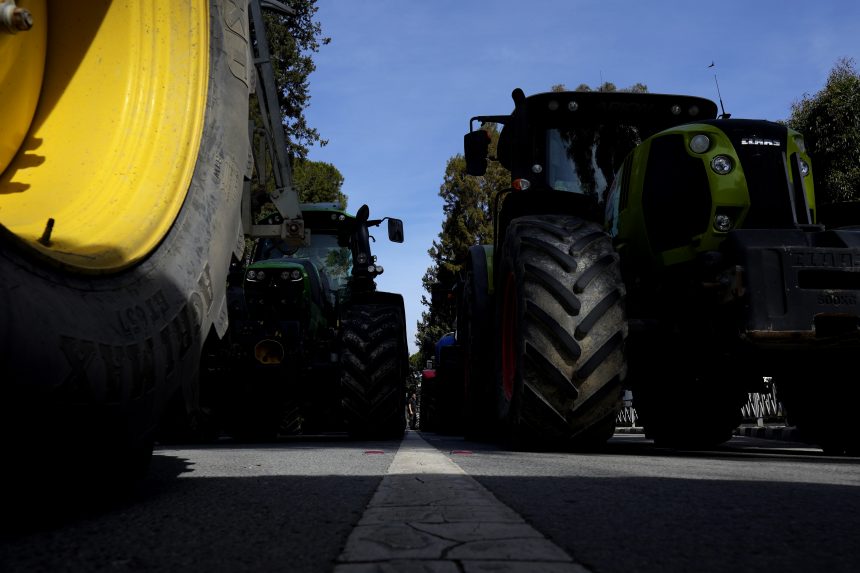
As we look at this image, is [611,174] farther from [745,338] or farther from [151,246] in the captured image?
[151,246]

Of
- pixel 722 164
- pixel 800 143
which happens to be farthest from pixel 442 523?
pixel 800 143

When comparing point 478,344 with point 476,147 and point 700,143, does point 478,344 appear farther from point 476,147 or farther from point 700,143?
point 700,143

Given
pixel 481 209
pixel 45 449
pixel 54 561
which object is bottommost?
pixel 54 561

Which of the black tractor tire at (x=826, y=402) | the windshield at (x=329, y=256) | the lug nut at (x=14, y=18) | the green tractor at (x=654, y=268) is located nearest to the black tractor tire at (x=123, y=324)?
the lug nut at (x=14, y=18)

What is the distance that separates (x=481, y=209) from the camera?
117ft

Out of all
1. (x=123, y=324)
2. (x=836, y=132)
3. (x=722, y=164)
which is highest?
(x=836, y=132)

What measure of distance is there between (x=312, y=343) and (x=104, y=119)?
6.09 metres

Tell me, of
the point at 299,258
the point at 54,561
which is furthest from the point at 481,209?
the point at 54,561

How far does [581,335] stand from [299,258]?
6.15 m

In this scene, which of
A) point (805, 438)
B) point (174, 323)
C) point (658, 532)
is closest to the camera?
point (658, 532)

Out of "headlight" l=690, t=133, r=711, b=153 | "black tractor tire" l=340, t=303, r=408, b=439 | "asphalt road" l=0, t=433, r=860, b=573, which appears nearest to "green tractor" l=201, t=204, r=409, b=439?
"black tractor tire" l=340, t=303, r=408, b=439

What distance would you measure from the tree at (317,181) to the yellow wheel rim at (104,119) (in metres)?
22.7

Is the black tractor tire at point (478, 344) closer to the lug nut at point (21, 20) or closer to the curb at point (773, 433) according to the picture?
the curb at point (773, 433)

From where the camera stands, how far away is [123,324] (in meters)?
2.24
